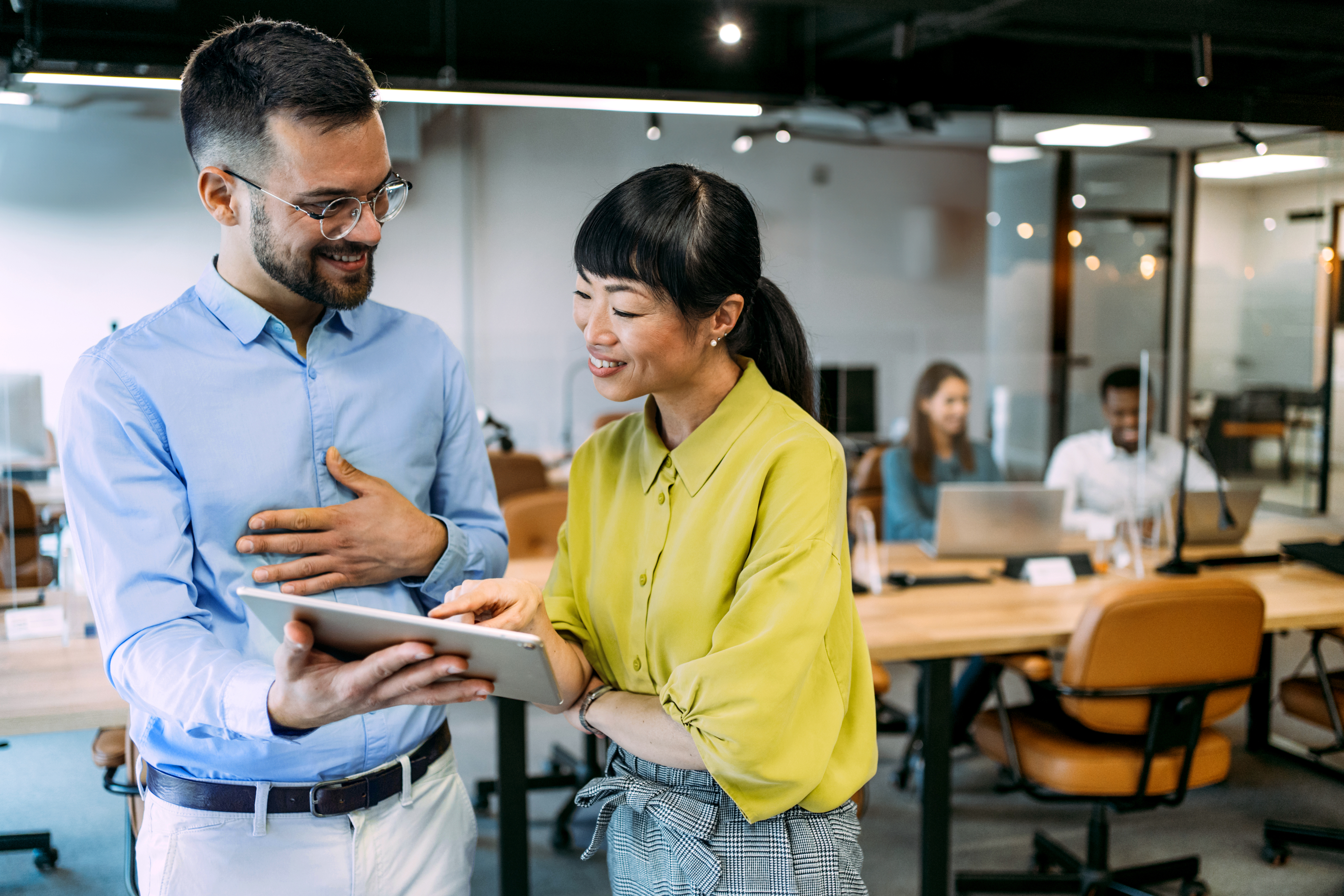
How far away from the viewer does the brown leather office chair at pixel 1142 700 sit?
2594 millimetres

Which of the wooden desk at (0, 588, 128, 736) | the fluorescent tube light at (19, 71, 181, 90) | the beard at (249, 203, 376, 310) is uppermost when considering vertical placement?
the fluorescent tube light at (19, 71, 181, 90)

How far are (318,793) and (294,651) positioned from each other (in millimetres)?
339

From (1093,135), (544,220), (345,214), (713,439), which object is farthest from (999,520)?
(1093,135)

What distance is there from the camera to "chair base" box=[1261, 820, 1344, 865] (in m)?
3.30

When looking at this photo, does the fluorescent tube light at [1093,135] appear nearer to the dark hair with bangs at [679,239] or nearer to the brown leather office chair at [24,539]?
the brown leather office chair at [24,539]

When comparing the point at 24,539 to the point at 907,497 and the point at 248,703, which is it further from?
the point at 907,497

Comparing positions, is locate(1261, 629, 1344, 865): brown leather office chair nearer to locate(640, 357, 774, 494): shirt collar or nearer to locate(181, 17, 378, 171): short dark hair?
locate(640, 357, 774, 494): shirt collar

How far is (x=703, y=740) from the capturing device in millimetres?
1165

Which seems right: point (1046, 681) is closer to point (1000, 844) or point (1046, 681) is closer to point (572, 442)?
point (1000, 844)

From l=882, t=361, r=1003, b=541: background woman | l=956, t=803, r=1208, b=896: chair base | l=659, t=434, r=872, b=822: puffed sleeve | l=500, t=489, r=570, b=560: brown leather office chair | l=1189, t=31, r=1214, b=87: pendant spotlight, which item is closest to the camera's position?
l=659, t=434, r=872, b=822: puffed sleeve

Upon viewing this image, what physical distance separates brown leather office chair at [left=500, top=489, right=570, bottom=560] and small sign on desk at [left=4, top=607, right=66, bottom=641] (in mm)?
1370

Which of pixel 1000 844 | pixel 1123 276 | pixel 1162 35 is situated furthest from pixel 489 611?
pixel 1123 276

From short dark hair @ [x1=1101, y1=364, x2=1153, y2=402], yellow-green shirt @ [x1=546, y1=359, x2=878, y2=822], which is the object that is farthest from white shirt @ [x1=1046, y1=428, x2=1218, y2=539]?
yellow-green shirt @ [x1=546, y1=359, x2=878, y2=822]

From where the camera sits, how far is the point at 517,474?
5328 mm
